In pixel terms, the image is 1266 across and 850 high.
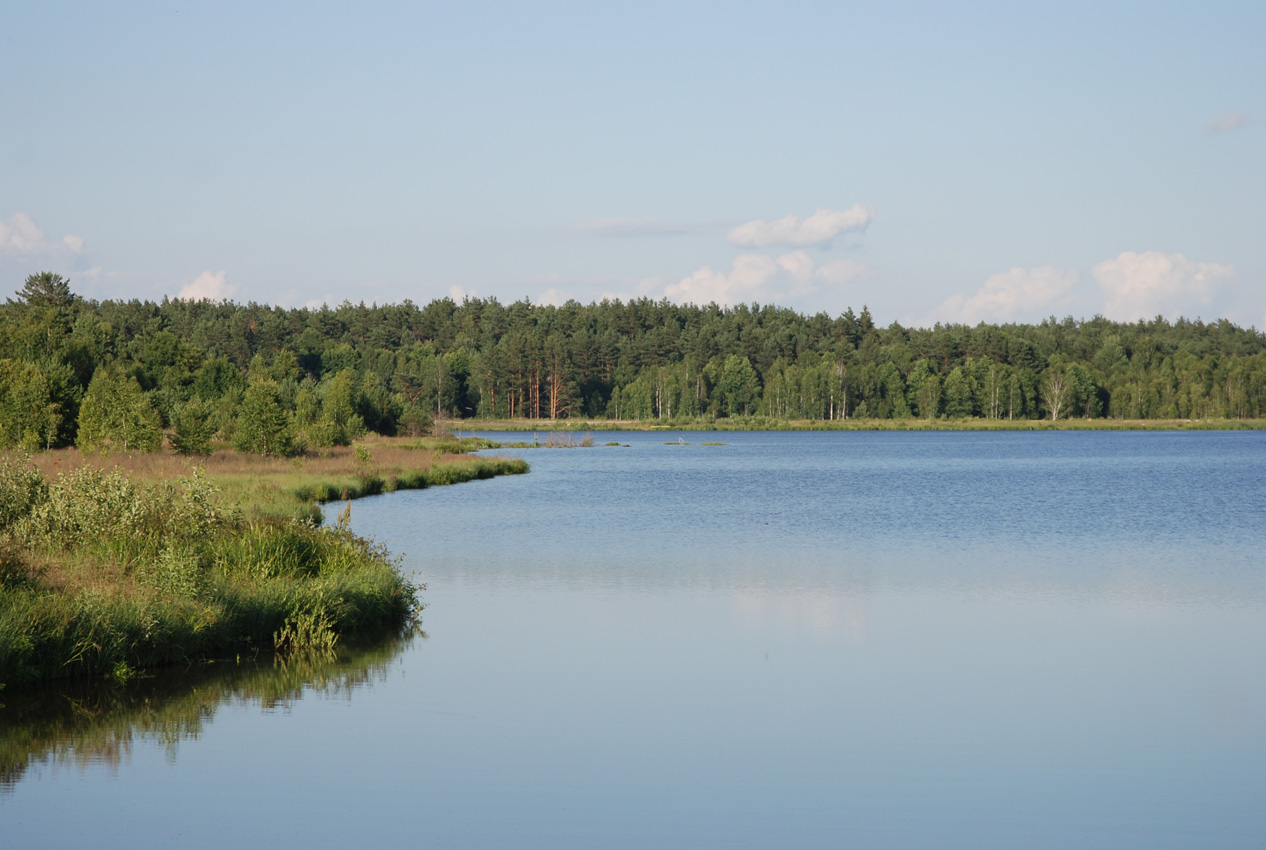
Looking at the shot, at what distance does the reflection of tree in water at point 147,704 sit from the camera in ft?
34.1

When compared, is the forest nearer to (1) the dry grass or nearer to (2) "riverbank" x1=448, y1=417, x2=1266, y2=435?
(2) "riverbank" x1=448, y1=417, x2=1266, y2=435

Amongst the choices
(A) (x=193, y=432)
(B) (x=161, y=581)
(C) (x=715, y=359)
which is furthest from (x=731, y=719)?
(C) (x=715, y=359)

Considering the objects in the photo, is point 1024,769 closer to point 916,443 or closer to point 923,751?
point 923,751

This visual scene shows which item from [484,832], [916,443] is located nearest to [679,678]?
[484,832]

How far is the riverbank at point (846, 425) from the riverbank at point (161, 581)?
108m

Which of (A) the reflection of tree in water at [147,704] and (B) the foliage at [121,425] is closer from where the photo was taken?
(A) the reflection of tree in water at [147,704]

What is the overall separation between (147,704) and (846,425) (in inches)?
5022

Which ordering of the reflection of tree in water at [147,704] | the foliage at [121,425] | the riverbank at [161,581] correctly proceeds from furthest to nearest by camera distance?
the foliage at [121,425]
the riverbank at [161,581]
the reflection of tree in water at [147,704]

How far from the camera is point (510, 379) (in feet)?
456

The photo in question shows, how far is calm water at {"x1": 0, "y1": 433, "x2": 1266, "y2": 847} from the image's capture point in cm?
884

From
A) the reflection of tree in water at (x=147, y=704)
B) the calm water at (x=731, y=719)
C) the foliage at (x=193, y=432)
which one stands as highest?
the foliage at (x=193, y=432)

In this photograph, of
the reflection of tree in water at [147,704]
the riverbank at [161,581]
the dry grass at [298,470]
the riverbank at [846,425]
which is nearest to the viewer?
the reflection of tree in water at [147,704]

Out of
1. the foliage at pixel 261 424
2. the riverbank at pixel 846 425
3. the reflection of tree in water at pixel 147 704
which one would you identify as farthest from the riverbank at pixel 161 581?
the riverbank at pixel 846 425

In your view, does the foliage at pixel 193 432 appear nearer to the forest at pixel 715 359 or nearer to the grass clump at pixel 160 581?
the grass clump at pixel 160 581
